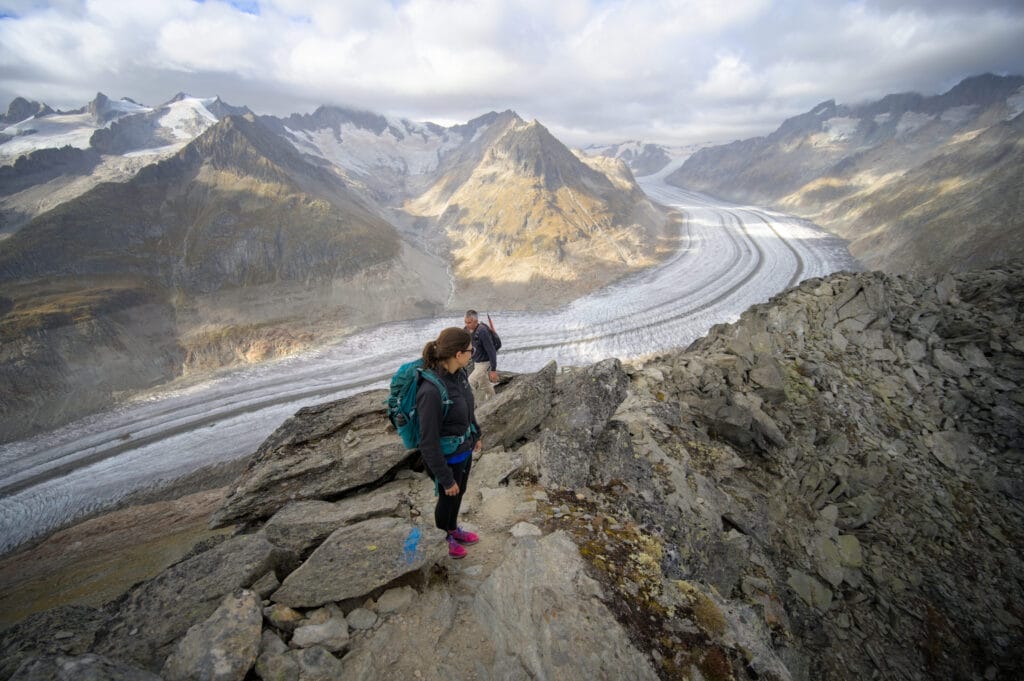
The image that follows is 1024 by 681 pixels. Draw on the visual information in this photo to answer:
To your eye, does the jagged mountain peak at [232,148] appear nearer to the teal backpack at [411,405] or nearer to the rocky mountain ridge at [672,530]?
the rocky mountain ridge at [672,530]

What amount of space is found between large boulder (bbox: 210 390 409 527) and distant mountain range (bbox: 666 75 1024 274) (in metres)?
47.4

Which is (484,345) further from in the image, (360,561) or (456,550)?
(360,561)

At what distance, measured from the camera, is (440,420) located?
16.1 feet

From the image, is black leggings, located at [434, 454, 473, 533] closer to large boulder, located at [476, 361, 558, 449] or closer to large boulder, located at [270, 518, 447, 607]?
large boulder, located at [270, 518, 447, 607]

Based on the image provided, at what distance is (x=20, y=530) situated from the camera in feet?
60.7

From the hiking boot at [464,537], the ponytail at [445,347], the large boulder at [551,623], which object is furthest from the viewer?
the hiking boot at [464,537]

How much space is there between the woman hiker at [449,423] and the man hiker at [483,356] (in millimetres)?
5311

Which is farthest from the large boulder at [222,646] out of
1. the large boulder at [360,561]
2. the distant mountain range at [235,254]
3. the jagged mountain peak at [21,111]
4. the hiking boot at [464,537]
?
the jagged mountain peak at [21,111]

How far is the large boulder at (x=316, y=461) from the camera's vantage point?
7527mm

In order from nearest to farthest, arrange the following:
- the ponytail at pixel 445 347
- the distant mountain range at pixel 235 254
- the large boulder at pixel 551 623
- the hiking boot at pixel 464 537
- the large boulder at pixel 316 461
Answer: the large boulder at pixel 551 623, the ponytail at pixel 445 347, the hiking boot at pixel 464 537, the large boulder at pixel 316 461, the distant mountain range at pixel 235 254

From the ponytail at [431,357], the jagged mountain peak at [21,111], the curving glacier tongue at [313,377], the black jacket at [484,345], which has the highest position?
the jagged mountain peak at [21,111]

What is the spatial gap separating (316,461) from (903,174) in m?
114

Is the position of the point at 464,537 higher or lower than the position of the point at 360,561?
lower

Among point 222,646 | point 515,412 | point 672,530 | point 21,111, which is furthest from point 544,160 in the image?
point 21,111
